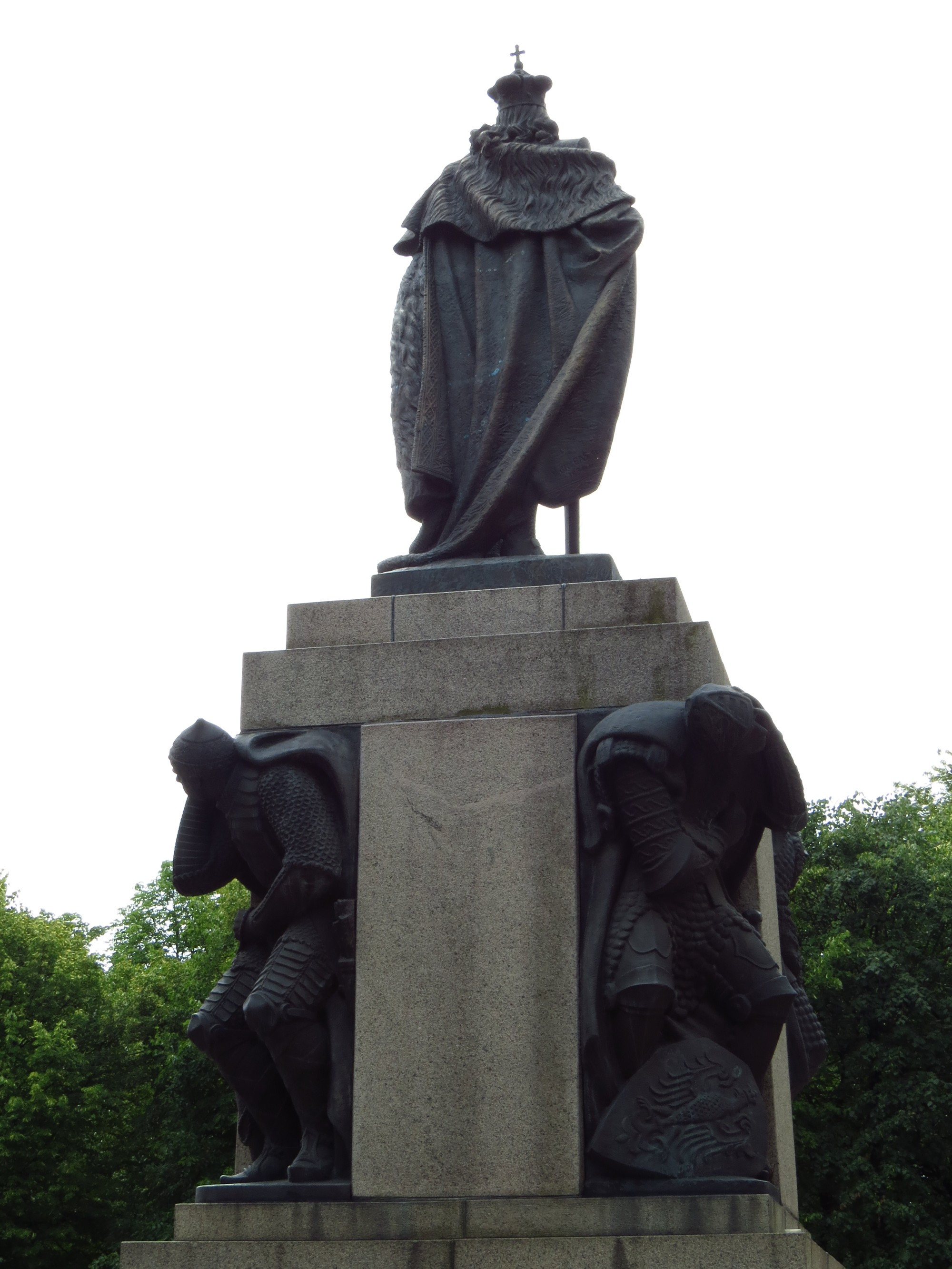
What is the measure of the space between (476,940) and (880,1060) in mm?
19509

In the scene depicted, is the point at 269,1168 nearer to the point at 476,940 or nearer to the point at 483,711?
the point at 476,940

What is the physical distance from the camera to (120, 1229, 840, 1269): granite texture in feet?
18.1

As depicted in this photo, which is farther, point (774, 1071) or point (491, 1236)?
point (774, 1071)

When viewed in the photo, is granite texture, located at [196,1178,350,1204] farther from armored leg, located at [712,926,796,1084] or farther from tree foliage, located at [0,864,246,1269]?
tree foliage, located at [0,864,246,1269]

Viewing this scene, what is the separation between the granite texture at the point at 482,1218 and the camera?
5.72m

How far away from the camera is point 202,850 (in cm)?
710

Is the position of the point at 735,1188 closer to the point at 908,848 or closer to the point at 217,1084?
the point at 217,1084

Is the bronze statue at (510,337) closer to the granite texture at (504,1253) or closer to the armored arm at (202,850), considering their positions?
the armored arm at (202,850)

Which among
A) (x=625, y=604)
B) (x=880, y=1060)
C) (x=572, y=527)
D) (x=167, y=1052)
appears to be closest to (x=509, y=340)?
(x=572, y=527)

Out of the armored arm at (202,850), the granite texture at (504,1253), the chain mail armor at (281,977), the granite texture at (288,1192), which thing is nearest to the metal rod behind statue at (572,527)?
the chain mail armor at (281,977)

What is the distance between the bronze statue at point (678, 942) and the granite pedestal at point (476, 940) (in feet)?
0.38

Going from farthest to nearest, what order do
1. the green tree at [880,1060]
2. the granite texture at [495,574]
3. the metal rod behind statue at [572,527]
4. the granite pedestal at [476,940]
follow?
the green tree at [880,1060], the metal rod behind statue at [572,527], the granite texture at [495,574], the granite pedestal at [476,940]

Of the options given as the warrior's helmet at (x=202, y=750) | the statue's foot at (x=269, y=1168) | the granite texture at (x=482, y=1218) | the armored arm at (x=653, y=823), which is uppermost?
the warrior's helmet at (x=202, y=750)

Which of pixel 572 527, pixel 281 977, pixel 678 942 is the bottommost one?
pixel 281 977
